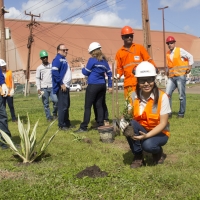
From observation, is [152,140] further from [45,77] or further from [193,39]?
[193,39]

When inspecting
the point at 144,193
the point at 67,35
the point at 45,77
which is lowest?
the point at 144,193

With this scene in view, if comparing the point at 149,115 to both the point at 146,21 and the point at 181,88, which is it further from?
the point at 146,21

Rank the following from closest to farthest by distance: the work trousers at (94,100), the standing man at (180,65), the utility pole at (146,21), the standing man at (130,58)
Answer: the standing man at (130,58), the work trousers at (94,100), the standing man at (180,65), the utility pole at (146,21)

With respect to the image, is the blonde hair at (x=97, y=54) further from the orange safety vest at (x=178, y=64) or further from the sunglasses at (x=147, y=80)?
the sunglasses at (x=147, y=80)

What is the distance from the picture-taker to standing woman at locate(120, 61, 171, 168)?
4117 millimetres

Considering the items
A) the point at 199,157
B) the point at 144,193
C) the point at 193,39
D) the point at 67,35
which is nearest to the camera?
the point at 144,193

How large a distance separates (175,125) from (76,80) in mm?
48555

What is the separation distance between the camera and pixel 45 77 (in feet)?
30.9

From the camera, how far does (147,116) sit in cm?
423

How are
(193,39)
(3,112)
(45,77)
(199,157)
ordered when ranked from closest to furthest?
(199,157) → (3,112) → (45,77) → (193,39)

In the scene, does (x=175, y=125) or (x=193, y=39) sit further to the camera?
(x=193, y=39)

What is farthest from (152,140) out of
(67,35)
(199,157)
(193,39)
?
(193,39)

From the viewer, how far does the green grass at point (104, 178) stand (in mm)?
3383

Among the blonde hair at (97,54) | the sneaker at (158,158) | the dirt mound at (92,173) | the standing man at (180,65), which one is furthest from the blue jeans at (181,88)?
the dirt mound at (92,173)
